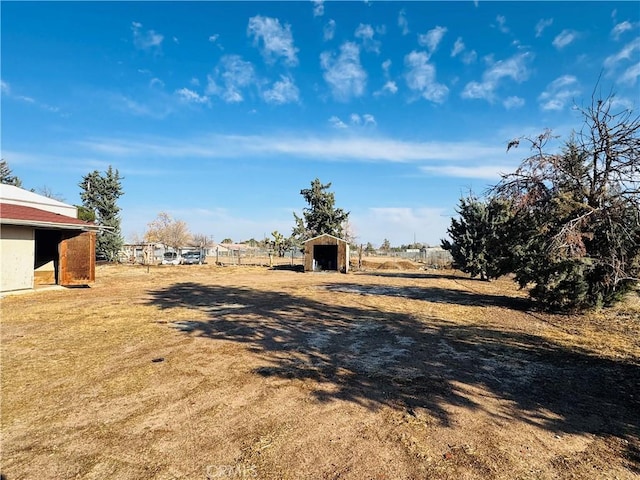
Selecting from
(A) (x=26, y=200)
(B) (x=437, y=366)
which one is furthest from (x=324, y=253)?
(B) (x=437, y=366)

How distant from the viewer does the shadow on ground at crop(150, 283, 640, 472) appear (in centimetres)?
369

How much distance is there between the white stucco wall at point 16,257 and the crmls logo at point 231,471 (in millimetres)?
13658

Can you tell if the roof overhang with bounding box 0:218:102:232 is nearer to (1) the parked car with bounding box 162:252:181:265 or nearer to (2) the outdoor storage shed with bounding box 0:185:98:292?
(2) the outdoor storage shed with bounding box 0:185:98:292

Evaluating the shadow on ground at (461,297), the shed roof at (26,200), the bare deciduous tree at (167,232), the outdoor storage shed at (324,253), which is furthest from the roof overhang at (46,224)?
the bare deciduous tree at (167,232)

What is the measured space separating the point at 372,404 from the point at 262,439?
4.26ft

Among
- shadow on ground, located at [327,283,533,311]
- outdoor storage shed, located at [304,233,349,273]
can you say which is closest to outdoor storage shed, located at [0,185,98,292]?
shadow on ground, located at [327,283,533,311]

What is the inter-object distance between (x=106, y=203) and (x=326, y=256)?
20.1 meters

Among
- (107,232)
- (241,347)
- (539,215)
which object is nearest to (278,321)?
(241,347)

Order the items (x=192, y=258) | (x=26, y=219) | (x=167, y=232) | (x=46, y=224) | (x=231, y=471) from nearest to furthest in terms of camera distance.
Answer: (x=231, y=471)
(x=26, y=219)
(x=46, y=224)
(x=192, y=258)
(x=167, y=232)

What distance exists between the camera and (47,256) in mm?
15312

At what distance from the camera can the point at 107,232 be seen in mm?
28984

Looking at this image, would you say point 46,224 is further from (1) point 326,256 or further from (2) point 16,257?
(1) point 326,256

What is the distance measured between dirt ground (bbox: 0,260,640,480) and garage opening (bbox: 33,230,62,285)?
8390 mm

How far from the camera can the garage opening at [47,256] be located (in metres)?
14.9
